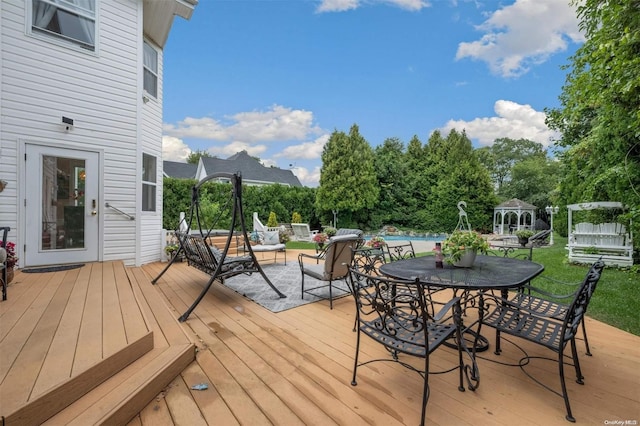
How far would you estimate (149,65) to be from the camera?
264 inches

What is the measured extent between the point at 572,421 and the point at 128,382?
2.76 metres

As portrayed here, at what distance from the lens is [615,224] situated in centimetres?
665

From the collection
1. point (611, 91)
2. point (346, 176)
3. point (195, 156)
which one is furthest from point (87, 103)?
point (195, 156)

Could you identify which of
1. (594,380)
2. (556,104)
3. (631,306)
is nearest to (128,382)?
(594,380)

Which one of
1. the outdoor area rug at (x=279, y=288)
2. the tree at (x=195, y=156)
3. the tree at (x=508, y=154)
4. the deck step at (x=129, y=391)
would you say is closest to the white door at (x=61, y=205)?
the outdoor area rug at (x=279, y=288)

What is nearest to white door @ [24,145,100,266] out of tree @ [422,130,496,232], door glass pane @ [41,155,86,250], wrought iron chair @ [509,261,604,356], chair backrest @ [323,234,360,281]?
door glass pane @ [41,155,86,250]

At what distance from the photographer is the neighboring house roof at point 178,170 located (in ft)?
73.2

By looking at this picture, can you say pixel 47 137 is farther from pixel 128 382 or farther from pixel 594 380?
pixel 594 380

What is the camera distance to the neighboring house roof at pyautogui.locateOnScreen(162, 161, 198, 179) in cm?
2231

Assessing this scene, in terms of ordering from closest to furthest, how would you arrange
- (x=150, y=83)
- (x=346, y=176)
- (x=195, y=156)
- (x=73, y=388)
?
(x=73, y=388)
(x=150, y=83)
(x=346, y=176)
(x=195, y=156)

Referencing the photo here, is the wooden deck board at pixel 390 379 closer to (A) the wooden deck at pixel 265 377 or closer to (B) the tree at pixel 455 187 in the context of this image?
(A) the wooden deck at pixel 265 377

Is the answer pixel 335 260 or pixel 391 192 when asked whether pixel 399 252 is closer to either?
pixel 335 260

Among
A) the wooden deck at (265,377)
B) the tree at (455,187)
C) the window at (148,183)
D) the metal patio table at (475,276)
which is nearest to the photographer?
the wooden deck at (265,377)

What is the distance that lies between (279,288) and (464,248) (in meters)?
3.06
